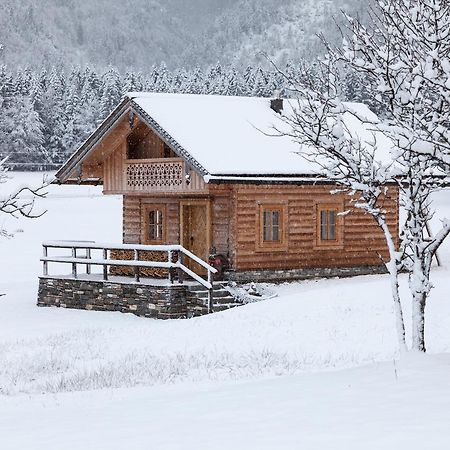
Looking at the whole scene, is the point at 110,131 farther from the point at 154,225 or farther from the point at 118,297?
the point at 118,297

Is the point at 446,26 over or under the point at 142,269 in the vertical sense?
over

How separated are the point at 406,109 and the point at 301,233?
1621 centimetres

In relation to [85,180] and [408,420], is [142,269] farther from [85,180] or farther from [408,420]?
[408,420]

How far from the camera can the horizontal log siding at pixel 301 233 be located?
27.6 metres

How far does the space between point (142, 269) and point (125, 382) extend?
15157 millimetres

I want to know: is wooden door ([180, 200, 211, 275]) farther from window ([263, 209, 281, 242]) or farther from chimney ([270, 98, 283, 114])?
chimney ([270, 98, 283, 114])

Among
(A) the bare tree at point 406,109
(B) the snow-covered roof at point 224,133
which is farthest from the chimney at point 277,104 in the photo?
(A) the bare tree at point 406,109

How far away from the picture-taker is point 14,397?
13750 mm

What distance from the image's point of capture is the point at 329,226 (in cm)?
2961

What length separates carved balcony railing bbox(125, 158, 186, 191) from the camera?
2802 cm

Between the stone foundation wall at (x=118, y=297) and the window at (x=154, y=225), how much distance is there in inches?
133

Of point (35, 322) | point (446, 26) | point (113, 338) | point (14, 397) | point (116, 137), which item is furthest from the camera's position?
point (116, 137)

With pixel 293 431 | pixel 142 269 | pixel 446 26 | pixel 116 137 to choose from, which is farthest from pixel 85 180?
pixel 293 431

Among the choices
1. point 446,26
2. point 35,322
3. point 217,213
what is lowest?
point 35,322
